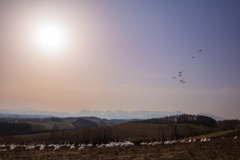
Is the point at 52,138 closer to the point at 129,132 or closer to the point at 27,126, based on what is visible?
the point at 129,132

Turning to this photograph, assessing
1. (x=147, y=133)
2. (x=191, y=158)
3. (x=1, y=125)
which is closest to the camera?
(x=191, y=158)

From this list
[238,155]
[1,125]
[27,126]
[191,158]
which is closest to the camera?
[191,158]

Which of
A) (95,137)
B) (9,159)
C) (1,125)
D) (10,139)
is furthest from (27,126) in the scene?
(9,159)

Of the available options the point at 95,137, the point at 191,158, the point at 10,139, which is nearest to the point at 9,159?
the point at 191,158

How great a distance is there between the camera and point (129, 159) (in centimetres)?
1925

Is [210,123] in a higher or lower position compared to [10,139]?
higher

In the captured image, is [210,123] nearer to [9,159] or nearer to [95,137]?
[95,137]

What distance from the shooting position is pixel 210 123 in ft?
471

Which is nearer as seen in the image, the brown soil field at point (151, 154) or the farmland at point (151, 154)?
the brown soil field at point (151, 154)

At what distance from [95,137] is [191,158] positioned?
74.2m

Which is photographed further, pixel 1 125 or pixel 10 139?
pixel 1 125

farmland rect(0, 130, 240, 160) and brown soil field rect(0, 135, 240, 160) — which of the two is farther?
farmland rect(0, 130, 240, 160)

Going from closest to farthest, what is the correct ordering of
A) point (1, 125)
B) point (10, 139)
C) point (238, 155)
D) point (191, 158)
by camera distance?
point (191, 158) < point (238, 155) < point (10, 139) < point (1, 125)

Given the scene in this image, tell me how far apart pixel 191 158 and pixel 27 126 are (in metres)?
148
